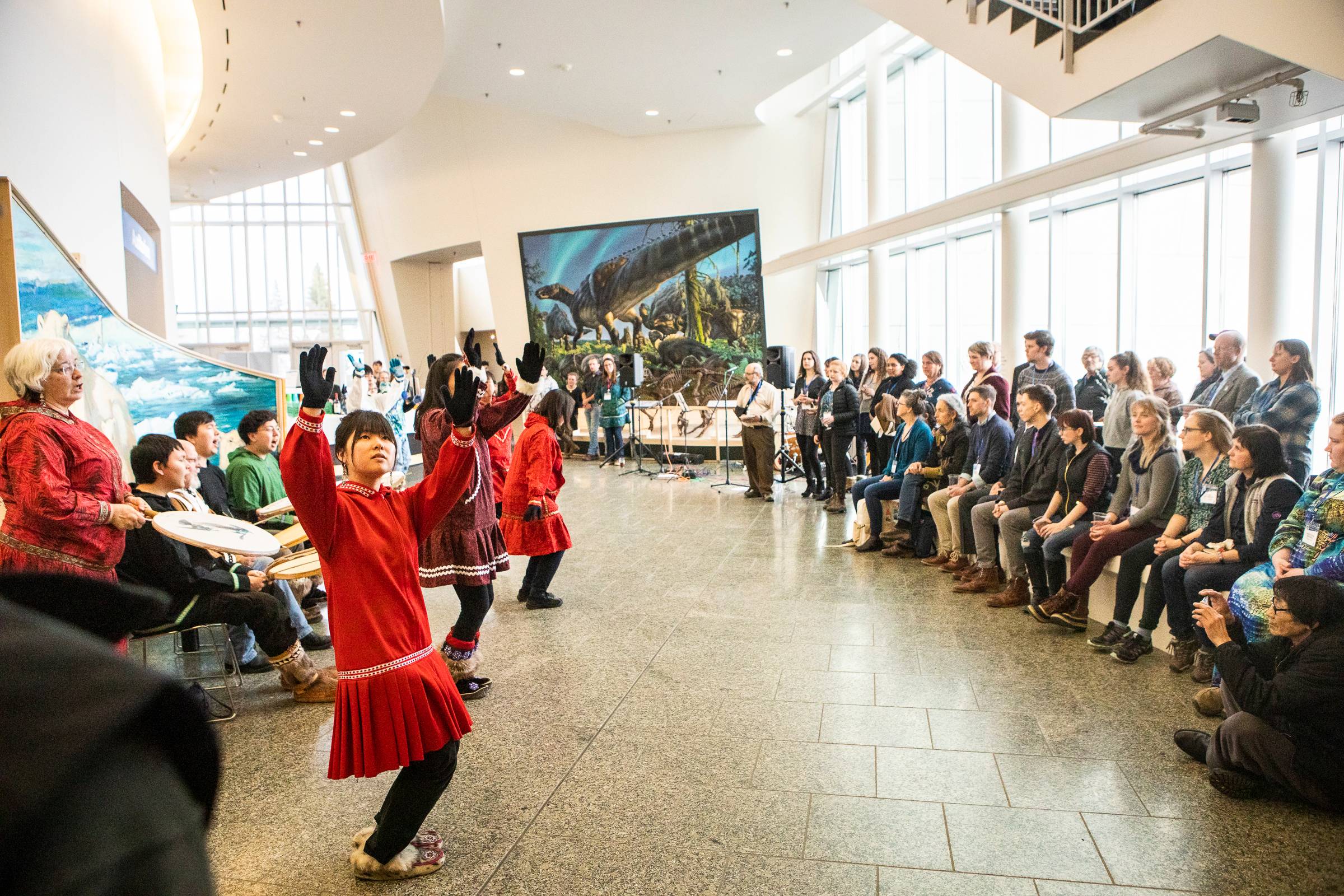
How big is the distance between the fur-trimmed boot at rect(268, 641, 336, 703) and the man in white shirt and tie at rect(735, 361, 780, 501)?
23.9ft

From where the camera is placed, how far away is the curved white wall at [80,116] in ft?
18.0

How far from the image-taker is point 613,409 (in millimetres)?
15484

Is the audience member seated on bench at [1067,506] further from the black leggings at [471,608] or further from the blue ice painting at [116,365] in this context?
the blue ice painting at [116,365]

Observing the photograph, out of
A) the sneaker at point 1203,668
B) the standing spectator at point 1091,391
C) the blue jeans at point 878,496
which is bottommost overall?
the sneaker at point 1203,668

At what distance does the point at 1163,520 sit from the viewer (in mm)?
5039

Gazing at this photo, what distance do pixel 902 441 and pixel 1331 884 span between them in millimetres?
5465

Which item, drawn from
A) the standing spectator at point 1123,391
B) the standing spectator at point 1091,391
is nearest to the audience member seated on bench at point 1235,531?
the standing spectator at point 1123,391

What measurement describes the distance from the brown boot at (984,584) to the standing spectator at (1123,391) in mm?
1220

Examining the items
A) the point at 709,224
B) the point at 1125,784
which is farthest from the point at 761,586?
the point at 709,224

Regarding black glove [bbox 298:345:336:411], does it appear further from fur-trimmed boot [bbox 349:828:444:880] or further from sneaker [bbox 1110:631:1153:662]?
sneaker [bbox 1110:631:1153:662]

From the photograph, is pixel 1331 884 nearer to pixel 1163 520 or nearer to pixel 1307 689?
pixel 1307 689

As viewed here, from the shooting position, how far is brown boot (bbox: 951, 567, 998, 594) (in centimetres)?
636

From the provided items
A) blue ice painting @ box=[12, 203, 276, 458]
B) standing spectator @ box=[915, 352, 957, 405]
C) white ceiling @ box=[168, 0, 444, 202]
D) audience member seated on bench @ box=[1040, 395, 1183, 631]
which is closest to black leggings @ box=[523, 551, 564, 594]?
blue ice painting @ box=[12, 203, 276, 458]

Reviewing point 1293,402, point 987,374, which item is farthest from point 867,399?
point 1293,402
